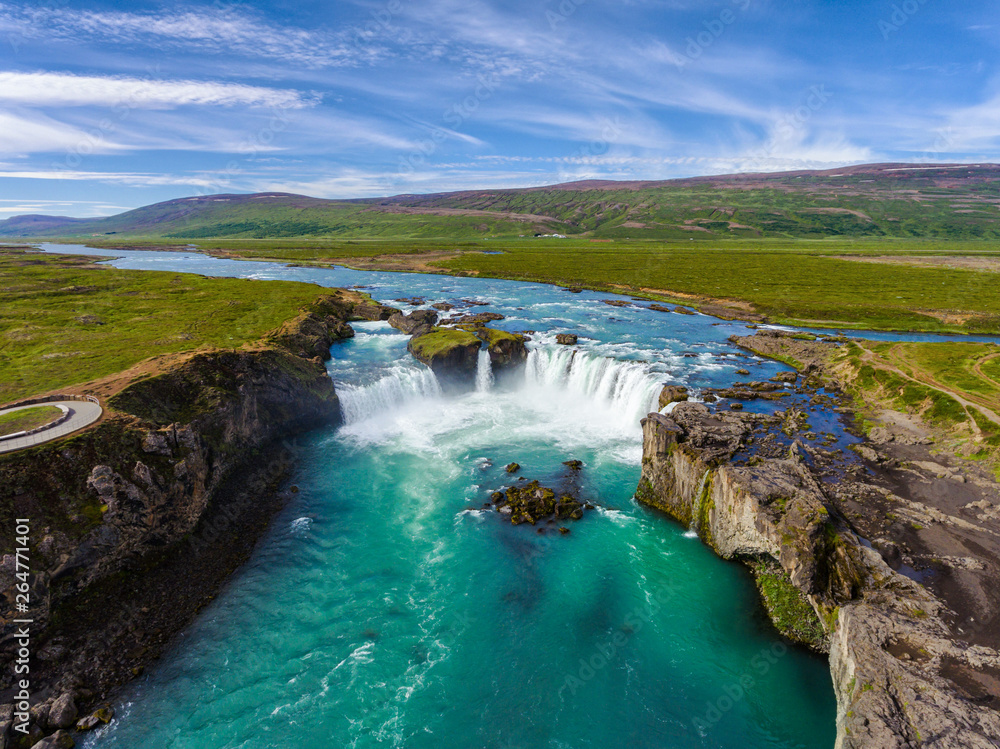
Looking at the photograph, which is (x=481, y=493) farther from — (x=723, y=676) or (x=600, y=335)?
(x=600, y=335)

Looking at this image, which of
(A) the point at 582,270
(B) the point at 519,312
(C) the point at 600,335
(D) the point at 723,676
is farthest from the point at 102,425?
(A) the point at 582,270

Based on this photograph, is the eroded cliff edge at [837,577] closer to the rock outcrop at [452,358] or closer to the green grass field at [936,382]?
the green grass field at [936,382]

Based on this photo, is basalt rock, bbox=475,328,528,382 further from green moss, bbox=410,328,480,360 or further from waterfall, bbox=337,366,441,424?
waterfall, bbox=337,366,441,424

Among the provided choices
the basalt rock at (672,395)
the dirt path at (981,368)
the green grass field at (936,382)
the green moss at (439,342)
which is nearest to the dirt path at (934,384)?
the green grass field at (936,382)

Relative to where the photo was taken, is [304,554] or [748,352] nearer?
[304,554]

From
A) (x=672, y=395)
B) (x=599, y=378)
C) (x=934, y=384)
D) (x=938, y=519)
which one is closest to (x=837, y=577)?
(x=938, y=519)

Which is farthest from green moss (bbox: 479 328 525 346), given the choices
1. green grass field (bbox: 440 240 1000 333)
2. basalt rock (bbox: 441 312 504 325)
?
green grass field (bbox: 440 240 1000 333)
